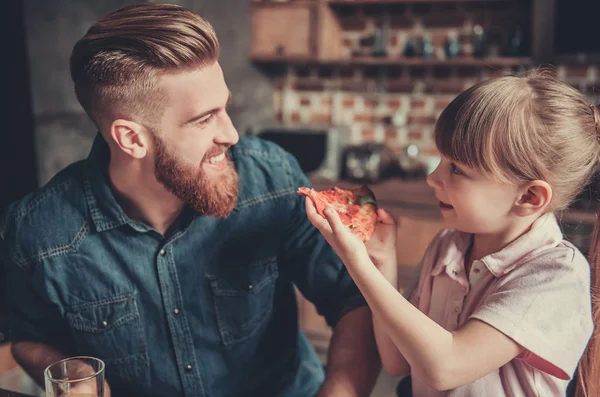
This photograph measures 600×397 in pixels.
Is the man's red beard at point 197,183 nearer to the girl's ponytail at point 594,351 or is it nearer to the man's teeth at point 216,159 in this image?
the man's teeth at point 216,159

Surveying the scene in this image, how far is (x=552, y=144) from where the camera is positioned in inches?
42.7

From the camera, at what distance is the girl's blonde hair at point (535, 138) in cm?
108

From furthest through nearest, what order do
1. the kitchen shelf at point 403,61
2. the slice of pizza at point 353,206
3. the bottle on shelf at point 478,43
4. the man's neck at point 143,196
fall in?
the bottle on shelf at point 478,43, the kitchen shelf at point 403,61, the man's neck at point 143,196, the slice of pizza at point 353,206

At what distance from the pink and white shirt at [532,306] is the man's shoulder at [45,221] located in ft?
2.96

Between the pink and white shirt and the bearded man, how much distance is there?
0.29 m

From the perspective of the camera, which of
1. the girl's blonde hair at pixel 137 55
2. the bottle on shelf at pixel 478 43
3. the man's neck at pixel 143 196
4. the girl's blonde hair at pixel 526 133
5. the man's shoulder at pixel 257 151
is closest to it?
the girl's blonde hair at pixel 526 133

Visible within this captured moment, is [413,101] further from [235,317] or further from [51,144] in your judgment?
[235,317]

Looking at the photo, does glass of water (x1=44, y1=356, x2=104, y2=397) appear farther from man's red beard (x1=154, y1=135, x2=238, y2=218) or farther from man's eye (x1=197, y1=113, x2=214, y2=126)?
man's eye (x1=197, y1=113, x2=214, y2=126)

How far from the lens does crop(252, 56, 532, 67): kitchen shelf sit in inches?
138

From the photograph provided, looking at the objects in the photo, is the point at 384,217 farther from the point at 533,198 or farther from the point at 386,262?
the point at 533,198

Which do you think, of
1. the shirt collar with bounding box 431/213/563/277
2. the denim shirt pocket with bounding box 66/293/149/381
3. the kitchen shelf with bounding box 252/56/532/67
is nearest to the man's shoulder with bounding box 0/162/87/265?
the denim shirt pocket with bounding box 66/293/149/381

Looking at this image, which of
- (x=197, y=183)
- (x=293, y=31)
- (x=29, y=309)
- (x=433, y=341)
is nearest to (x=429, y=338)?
(x=433, y=341)

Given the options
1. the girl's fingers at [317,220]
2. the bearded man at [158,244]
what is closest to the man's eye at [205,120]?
the bearded man at [158,244]

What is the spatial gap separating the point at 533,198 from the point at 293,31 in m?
3.13
